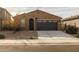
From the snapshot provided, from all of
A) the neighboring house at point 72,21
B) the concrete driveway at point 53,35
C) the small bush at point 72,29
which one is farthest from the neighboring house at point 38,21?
the small bush at point 72,29

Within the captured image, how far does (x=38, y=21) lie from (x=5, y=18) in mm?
1619

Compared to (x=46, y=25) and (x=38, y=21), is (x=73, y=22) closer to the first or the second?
(x=46, y=25)

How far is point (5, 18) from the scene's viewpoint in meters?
8.98

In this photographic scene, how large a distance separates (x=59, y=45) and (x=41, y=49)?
0.90 meters

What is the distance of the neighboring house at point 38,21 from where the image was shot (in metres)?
9.27

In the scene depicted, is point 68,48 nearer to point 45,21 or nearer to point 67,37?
point 67,37

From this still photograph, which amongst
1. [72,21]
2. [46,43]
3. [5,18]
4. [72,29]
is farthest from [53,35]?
[5,18]

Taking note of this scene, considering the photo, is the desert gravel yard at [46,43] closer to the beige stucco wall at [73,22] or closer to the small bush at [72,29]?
the small bush at [72,29]

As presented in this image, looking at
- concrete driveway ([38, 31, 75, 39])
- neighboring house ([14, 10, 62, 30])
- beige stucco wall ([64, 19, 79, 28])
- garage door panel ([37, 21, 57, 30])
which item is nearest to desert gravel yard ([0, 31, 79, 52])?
concrete driveway ([38, 31, 75, 39])

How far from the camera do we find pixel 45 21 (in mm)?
10000

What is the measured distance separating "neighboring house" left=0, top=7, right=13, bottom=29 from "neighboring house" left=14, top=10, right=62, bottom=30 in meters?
0.30

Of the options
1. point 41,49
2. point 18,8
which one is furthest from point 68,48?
point 18,8

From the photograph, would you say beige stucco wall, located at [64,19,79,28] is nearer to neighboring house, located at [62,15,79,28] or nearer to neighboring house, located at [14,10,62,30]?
neighboring house, located at [62,15,79,28]

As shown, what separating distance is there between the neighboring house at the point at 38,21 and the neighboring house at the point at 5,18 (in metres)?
0.30
